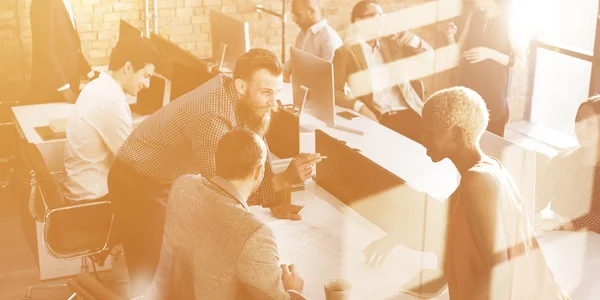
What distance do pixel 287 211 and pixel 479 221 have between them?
4.43ft

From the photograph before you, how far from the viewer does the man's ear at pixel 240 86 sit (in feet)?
9.91

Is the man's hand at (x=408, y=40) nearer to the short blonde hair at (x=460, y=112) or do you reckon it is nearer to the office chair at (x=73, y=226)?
the office chair at (x=73, y=226)

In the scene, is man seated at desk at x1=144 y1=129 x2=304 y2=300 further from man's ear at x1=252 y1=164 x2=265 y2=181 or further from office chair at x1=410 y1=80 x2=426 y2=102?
office chair at x1=410 y1=80 x2=426 y2=102

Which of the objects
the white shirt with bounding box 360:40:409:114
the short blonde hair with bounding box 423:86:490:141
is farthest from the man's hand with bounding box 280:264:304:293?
the white shirt with bounding box 360:40:409:114

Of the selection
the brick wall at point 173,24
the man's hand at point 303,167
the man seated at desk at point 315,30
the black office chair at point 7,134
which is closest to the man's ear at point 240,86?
the man's hand at point 303,167

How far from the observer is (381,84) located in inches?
198

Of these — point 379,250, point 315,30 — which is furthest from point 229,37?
point 379,250

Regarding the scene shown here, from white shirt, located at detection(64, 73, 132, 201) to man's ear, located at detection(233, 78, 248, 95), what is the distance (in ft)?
3.28

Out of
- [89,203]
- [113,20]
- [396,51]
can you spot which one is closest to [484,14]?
[396,51]

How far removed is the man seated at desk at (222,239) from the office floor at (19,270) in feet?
6.24

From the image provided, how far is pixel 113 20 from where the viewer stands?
6.63m

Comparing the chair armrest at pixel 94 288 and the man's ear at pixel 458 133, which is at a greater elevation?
the man's ear at pixel 458 133

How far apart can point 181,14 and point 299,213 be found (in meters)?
3.92

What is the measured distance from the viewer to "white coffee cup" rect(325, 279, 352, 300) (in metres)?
2.52
